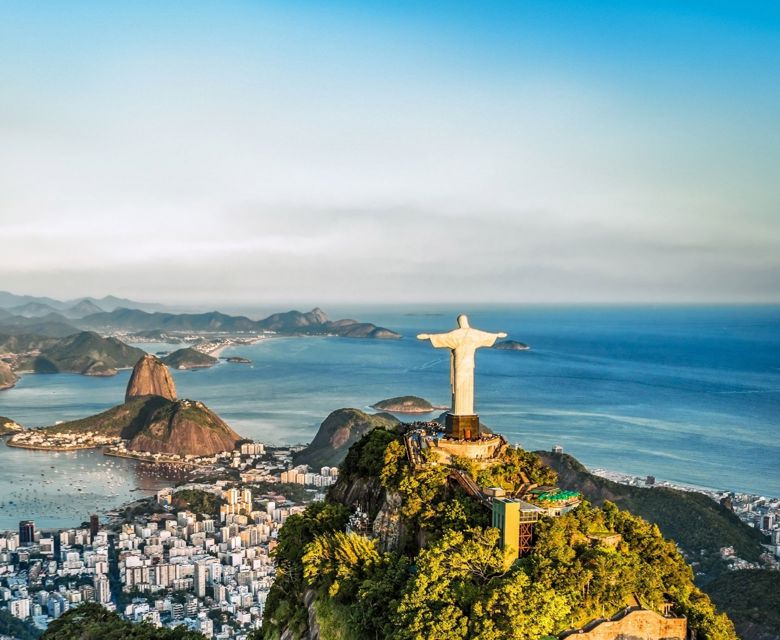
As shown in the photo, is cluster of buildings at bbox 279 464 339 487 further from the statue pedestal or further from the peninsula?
the statue pedestal

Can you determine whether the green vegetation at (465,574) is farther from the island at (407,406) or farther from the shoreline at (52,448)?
the island at (407,406)

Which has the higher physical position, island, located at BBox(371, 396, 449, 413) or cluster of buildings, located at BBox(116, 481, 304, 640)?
island, located at BBox(371, 396, 449, 413)

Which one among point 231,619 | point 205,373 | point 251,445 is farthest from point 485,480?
point 205,373

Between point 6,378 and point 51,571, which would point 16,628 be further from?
point 6,378

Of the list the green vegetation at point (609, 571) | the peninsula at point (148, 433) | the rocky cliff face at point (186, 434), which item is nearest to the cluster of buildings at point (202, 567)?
the green vegetation at point (609, 571)

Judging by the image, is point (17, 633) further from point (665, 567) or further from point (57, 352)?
point (57, 352)

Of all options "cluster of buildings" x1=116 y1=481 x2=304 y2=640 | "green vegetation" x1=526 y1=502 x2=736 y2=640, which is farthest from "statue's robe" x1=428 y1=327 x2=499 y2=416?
"cluster of buildings" x1=116 y1=481 x2=304 y2=640

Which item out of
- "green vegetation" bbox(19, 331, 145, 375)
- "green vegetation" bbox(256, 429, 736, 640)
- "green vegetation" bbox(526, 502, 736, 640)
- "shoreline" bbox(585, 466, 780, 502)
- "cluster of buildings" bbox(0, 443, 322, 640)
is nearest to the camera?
"green vegetation" bbox(256, 429, 736, 640)
